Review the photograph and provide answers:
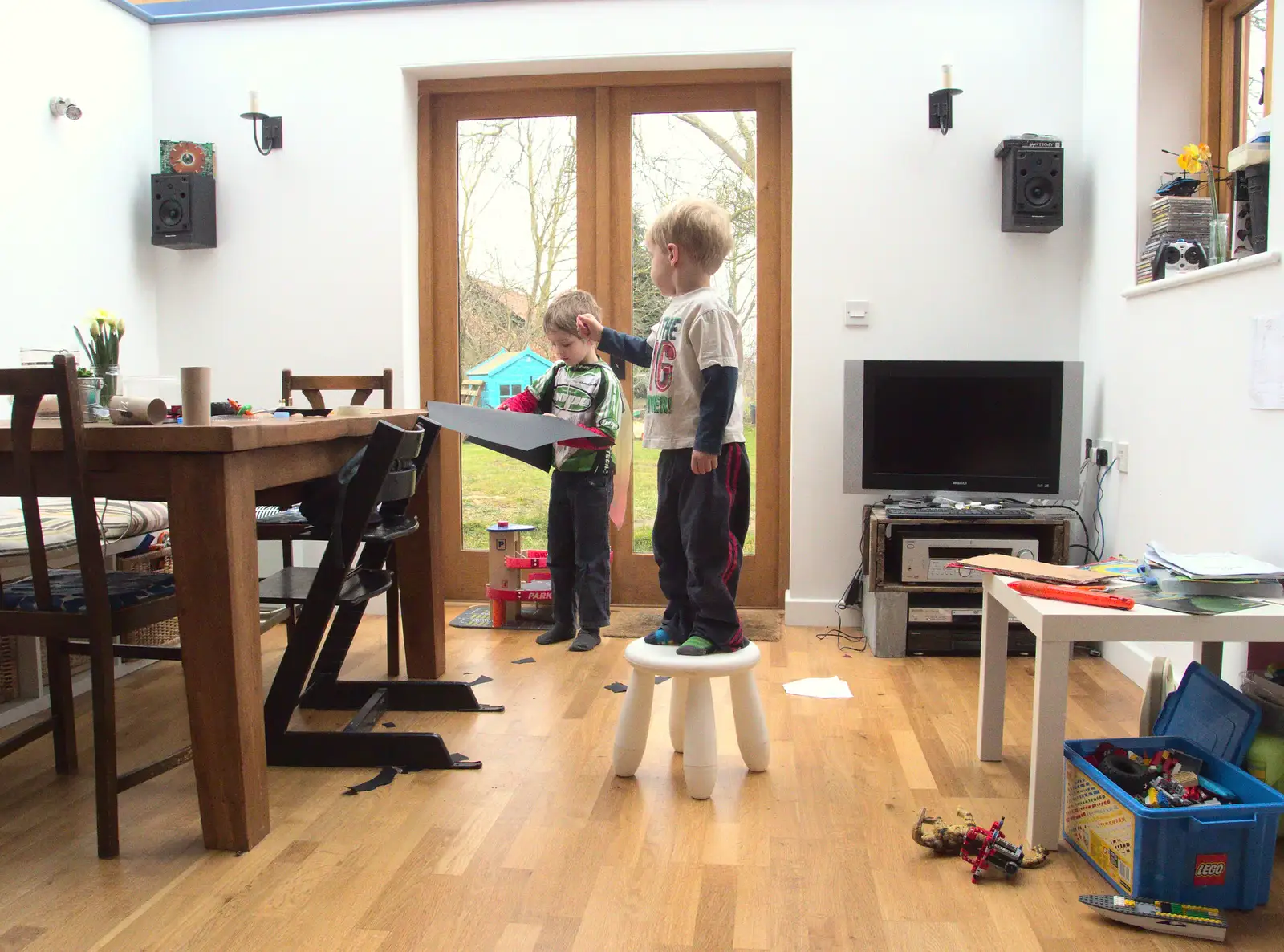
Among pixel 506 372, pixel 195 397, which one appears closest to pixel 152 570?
pixel 195 397

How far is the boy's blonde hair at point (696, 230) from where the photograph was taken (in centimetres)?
238

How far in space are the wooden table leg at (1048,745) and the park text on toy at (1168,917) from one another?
0.24 meters

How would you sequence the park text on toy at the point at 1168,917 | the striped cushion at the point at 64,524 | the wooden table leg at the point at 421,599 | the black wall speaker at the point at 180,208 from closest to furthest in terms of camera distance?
the park text on toy at the point at 1168,917 → the striped cushion at the point at 64,524 → the wooden table leg at the point at 421,599 → the black wall speaker at the point at 180,208

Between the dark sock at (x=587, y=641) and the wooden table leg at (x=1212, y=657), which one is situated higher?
the wooden table leg at (x=1212, y=657)

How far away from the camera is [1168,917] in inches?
65.8

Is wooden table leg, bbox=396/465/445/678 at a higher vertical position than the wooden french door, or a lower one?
lower

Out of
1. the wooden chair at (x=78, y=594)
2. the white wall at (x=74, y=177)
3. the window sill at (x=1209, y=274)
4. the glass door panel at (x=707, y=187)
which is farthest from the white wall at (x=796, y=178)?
the wooden chair at (x=78, y=594)

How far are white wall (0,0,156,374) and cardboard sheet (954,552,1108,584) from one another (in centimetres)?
316

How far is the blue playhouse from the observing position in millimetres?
4305

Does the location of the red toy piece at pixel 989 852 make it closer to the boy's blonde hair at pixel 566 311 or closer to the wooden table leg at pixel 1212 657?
the wooden table leg at pixel 1212 657

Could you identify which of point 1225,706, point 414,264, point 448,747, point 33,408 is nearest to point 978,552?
point 1225,706

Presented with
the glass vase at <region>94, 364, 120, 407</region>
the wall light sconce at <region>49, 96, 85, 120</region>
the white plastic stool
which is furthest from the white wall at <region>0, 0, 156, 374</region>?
the white plastic stool

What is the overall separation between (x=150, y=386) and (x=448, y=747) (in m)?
1.10

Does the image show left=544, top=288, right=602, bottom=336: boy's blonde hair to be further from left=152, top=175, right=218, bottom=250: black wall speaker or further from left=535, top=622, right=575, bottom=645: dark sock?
left=152, top=175, right=218, bottom=250: black wall speaker
